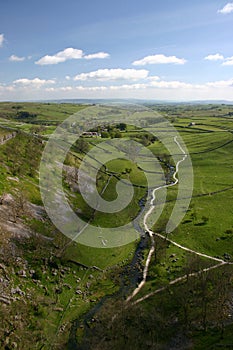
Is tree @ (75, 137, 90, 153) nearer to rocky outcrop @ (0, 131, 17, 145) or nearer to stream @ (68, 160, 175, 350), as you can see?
rocky outcrop @ (0, 131, 17, 145)

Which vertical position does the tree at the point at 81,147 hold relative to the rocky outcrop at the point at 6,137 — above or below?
below

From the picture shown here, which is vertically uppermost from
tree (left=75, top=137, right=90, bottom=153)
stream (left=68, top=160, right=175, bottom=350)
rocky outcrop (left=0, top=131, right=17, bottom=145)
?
rocky outcrop (left=0, top=131, right=17, bottom=145)

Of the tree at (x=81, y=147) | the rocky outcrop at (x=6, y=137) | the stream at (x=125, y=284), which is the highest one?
the rocky outcrop at (x=6, y=137)

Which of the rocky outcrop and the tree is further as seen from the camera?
the tree

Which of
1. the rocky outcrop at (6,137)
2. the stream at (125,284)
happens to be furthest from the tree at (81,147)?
the stream at (125,284)

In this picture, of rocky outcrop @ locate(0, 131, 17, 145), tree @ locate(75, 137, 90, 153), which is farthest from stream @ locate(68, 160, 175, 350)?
tree @ locate(75, 137, 90, 153)

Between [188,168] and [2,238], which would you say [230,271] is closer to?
[2,238]

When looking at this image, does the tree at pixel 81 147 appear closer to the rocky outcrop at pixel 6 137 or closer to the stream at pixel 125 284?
the rocky outcrop at pixel 6 137

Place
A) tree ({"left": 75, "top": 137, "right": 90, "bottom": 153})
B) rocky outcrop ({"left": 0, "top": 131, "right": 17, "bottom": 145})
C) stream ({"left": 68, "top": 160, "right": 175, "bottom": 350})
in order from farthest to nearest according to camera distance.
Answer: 1. tree ({"left": 75, "top": 137, "right": 90, "bottom": 153})
2. rocky outcrop ({"left": 0, "top": 131, "right": 17, "bottom": 145})
3. stream ({"left": 68, "top": 160, "right": 175, "bottom": 350})

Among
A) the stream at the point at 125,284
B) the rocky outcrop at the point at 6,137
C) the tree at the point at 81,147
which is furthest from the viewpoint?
the tree at the point at 81,147

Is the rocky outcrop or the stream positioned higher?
the rocky outcrop

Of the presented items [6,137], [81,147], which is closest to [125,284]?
[6,137]

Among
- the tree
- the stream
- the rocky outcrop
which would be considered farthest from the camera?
the tree
